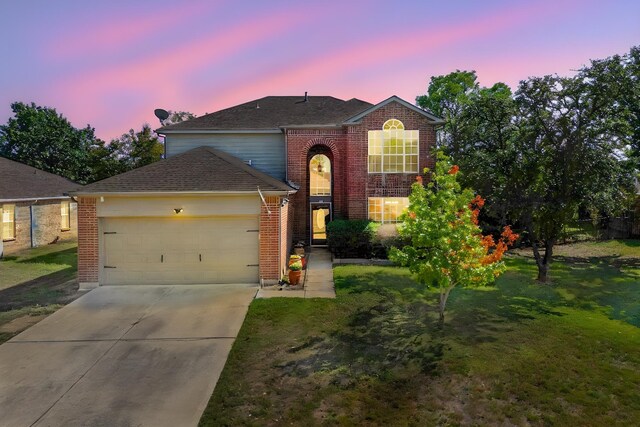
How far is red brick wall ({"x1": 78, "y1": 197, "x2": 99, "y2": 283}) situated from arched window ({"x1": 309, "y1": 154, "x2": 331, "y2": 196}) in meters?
11.2

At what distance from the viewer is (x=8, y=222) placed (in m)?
20.6

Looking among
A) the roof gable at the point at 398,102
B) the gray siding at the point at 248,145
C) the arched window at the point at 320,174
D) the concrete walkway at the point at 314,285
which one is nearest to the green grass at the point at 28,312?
the concrete walkway at the point at 314,285

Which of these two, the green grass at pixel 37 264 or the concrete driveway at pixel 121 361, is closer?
the concrete driveway at pixel 121 361

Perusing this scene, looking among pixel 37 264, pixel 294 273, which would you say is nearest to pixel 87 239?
pixel 294 273

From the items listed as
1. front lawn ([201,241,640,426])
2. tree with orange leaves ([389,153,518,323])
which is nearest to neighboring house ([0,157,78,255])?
front lawn ([201,241,640,426])

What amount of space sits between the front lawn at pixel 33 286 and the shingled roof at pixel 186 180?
144 inches

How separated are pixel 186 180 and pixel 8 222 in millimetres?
14804

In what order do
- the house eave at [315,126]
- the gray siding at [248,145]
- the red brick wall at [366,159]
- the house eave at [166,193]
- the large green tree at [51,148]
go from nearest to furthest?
the house eave at [166,193] → the red brick wall at [366,159] → the house eave at [315,126] → the gray siding at [248,145] → the large green tree at [51,148]

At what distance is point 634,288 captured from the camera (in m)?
13.1

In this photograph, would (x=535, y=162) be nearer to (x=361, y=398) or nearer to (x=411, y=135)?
(x=411, y=135)

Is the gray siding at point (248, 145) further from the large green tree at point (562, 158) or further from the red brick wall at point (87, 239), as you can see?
the large green tree at point (562, 158)

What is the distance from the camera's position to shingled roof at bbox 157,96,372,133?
20.7 metres

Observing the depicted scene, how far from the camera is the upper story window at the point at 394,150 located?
18.8 meters

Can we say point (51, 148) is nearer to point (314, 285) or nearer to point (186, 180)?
point (186, 180)
